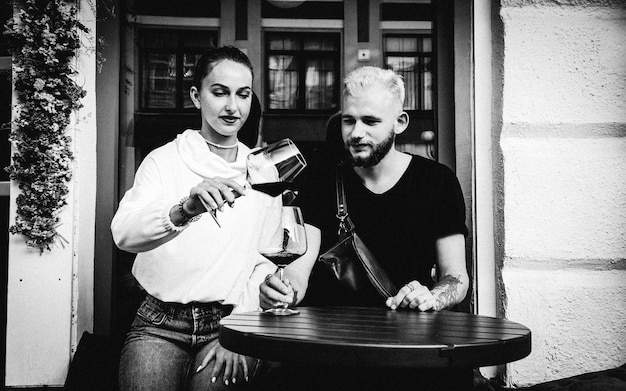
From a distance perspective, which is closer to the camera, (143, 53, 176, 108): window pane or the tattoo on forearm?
the tattoo on forearm

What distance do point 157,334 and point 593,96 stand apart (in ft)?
6.70

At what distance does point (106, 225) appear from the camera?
8.47 feet

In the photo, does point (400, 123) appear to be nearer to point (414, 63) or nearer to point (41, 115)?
point (414, 63)

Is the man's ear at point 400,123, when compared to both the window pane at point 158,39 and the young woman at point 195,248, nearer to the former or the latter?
the young woman at point 195,248

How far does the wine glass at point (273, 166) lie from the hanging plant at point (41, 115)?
3.67ft

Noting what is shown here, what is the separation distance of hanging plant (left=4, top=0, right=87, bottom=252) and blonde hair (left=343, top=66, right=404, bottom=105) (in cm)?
120

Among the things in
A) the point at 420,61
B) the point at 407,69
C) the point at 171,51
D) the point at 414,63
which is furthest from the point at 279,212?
the point at 407,69

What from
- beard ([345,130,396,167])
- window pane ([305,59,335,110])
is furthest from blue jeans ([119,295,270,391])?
window pane ([305,59,335,110])

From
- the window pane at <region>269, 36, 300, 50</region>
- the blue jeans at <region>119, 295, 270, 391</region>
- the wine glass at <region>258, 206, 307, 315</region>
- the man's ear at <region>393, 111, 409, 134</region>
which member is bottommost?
the blue jeans at <region>119, 295, 270, 391</region>

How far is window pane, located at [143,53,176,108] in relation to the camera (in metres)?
3.23

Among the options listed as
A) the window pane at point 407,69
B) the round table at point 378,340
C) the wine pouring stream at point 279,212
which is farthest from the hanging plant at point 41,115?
the window pane at point 407,69

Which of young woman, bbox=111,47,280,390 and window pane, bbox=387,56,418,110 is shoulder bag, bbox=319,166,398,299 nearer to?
young woman, bbox=111,47,280,390

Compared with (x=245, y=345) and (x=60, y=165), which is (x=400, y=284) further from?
(x=60, y=165)

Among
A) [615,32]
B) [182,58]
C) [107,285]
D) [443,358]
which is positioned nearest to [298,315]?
[443,358]
